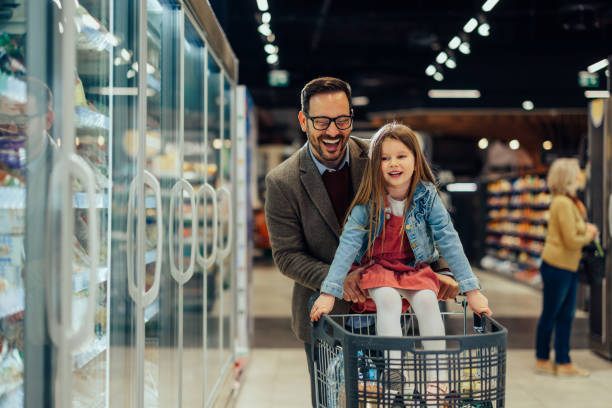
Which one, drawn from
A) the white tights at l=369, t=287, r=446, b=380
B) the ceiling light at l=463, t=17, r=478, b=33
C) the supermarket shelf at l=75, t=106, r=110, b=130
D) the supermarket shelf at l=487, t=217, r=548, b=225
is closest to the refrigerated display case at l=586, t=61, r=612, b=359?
the ceiling light at l=463, t=17, r=478, b=33

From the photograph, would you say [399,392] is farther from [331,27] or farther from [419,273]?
[331,27]

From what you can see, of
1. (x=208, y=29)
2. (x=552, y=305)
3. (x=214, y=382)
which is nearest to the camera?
(x=208, y=29)

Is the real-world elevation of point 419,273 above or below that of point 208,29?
below

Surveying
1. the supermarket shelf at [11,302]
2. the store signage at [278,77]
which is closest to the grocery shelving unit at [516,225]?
the store signage at [278,77]

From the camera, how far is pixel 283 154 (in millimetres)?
17375

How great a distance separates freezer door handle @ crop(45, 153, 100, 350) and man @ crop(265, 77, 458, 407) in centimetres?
75

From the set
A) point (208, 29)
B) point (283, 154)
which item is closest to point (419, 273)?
point (208, 29)

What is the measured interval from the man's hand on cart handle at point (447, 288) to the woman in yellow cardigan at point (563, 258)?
3165mm

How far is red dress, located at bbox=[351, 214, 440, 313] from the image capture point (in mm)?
1699

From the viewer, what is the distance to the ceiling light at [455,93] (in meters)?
10.6

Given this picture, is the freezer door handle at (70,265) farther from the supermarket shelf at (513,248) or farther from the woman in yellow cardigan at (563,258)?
the supermarket shelf at (513,248)

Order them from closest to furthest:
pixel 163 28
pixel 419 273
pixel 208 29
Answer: pixel 419 273, pixel 163 28, pixel 208 29

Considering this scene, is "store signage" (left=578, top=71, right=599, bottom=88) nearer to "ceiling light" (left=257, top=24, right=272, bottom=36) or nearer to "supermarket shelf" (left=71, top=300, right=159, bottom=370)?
"ceiling light" (left=257, top=24, right=272, bottom=36)

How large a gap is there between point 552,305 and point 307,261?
3415 millimetres
